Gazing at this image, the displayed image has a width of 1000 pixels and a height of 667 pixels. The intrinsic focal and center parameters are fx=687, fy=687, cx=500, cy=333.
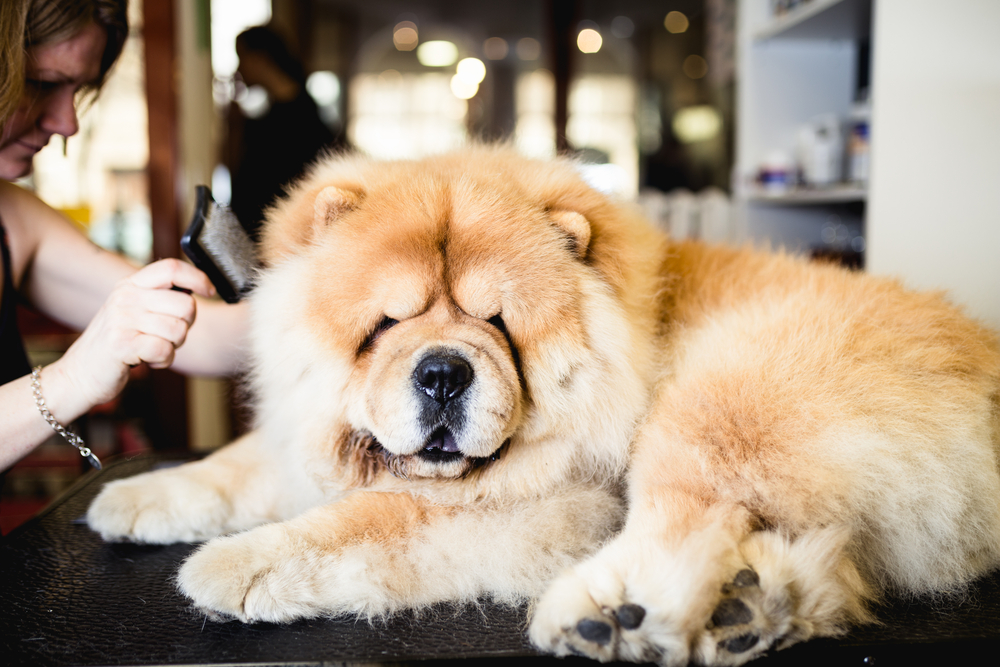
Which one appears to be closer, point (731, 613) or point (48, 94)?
point (731, 613)

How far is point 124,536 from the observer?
3.67 feet

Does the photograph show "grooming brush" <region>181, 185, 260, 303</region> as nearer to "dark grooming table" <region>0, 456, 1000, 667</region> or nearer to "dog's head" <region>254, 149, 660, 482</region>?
"dog's head" <region>254, 149, 660, 482</region>

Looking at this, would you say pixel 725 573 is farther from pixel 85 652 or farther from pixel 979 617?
pixel 85 652

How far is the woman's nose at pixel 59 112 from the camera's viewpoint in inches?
51.7

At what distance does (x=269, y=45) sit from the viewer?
329cm

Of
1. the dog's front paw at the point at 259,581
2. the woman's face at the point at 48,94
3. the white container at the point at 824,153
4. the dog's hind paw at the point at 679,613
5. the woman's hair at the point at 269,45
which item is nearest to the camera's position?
the dog's hind paw at the point at 679,613

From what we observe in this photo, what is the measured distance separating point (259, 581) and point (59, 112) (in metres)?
1.04

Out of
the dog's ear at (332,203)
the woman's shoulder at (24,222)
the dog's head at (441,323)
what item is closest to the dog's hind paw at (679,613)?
the dog's head at (441,323)

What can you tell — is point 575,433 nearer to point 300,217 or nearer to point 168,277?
point 300,217

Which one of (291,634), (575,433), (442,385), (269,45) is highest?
(269,45)

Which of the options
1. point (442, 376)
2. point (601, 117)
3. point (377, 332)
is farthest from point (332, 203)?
point (601, 117)

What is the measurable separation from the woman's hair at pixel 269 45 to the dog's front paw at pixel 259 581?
3002mm

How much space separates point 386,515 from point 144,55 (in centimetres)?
323

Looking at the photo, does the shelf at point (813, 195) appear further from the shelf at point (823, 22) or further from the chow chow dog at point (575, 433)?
the chow chow dog at point (575, 433)
